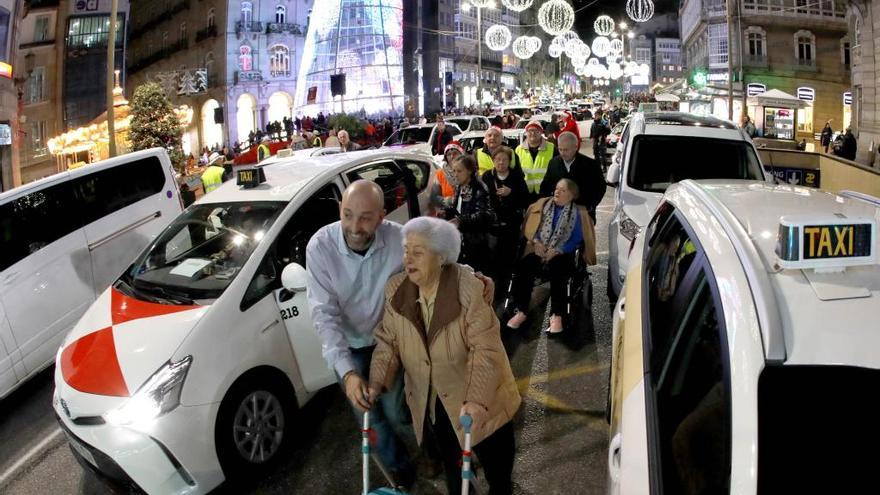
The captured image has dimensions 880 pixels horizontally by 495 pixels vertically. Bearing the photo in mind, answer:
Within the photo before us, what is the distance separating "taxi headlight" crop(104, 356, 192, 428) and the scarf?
3.52m

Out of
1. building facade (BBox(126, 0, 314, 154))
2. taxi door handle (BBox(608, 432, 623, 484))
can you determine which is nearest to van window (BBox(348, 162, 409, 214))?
taxi door handle (BBox(608, 432, 623, 484))

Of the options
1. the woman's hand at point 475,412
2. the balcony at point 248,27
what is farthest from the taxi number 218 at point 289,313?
the balcony at point 248,27

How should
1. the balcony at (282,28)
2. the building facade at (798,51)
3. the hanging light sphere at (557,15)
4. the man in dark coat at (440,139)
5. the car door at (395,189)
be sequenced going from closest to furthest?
the car door at (395,189)
the man in dark coat at (440,139)
the hanging light sphere at (557,15)
the building facade at (798,51)
the balcony at (282,28)

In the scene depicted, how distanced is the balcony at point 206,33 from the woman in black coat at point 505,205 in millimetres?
44267

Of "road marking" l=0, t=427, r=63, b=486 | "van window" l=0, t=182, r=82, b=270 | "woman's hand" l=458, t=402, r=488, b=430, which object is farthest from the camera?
"van window" l=0, t=182, r=82, b=270

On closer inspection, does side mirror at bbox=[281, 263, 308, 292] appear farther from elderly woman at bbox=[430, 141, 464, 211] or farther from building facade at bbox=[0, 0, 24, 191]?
building facade at bbox=[0, 0, 24, 191]

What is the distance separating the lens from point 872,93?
72.3 ft

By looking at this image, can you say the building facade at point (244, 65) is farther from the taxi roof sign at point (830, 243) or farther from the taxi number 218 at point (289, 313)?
the taxi roof sign at point (830, 243)

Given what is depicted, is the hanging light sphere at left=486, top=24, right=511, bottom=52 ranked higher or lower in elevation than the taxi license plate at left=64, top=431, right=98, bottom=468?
higher

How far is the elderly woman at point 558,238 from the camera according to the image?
5551 millimetres

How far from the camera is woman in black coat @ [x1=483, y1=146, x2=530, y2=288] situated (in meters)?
6.29

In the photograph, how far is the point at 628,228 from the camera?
5.68 m

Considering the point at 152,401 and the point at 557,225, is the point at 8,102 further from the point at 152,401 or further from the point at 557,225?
the point at 152,401

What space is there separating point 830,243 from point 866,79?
87.8 ft
